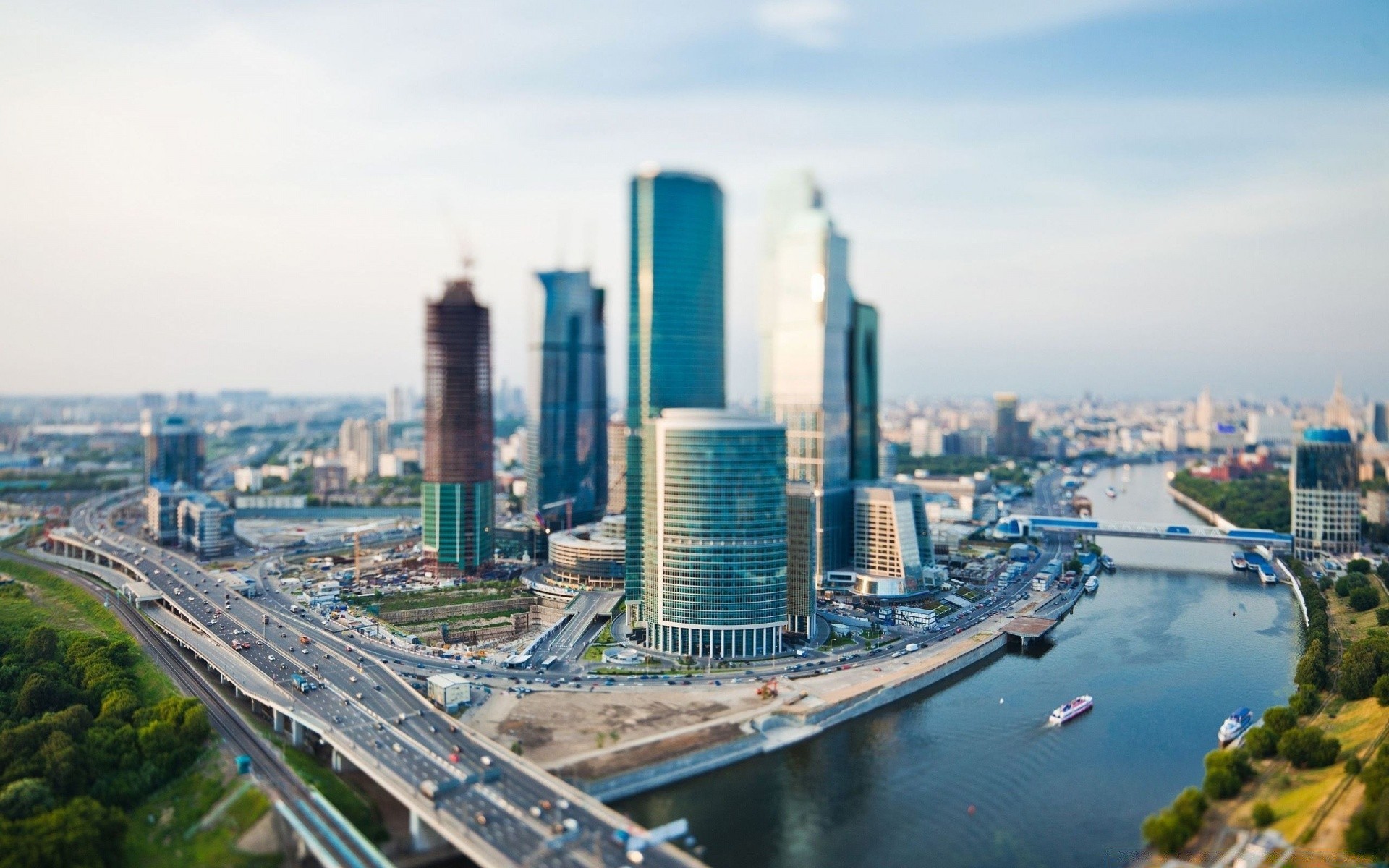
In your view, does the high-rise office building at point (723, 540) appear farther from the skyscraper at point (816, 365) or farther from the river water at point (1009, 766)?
the skyscraper at point (816, 365)

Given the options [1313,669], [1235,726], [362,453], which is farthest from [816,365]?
[362,453]

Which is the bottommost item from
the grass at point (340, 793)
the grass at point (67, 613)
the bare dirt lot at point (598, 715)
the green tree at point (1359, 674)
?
the grass at point (340, 793)

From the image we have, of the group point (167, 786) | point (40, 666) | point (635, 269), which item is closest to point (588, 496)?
point (635, 269)

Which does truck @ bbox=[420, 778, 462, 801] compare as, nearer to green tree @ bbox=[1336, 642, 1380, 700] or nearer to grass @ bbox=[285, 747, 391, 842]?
grass @ bbox=[285, 747, 391, 842]

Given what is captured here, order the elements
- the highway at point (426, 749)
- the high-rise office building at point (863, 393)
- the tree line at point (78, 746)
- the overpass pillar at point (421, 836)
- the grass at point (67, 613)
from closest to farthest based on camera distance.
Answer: the highway at point (426, 749)
the tree line at point (78, 746)
the overpass pillar at point (421, 836)
the grass at point (67, 613)
the high-rise office building at point (863, 393)

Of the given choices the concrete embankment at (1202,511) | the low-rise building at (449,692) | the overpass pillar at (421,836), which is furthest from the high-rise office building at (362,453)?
the overpass pillar at (421,836)

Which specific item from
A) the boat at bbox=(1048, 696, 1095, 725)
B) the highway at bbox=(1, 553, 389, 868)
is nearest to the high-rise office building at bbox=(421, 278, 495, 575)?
the highway at bbox=(1, 553, 389, 868)

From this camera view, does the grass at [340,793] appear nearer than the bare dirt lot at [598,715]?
Yes
